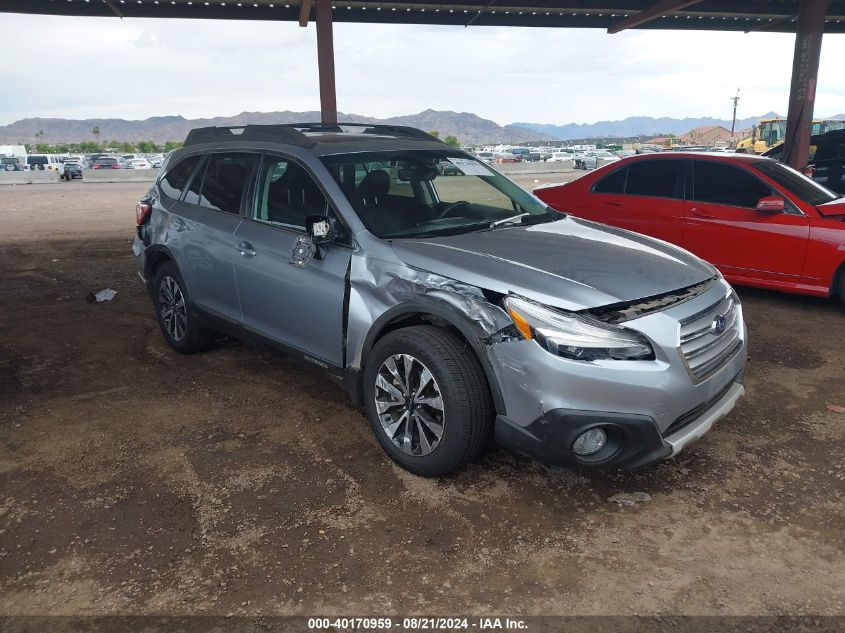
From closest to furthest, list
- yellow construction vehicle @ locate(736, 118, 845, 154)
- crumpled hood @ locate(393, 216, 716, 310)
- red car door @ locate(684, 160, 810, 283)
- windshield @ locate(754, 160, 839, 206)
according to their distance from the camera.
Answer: crumpled hood @ locate(393, 216, 716, 310)
red car door @ locate(684, 160, 810, 283)
windshield @ locate(754, 160, 839, 206)
yellow construction vehicle @ locate(736, 118, 845, 154)

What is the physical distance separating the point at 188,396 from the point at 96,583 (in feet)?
6.61

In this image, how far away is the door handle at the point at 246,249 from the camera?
421 cm

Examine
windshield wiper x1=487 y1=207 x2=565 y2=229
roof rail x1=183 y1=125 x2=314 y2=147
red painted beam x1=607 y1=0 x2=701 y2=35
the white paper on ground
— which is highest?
red painted beam x1=607 y1=0 x2=701 y2=35

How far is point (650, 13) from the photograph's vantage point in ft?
48.9

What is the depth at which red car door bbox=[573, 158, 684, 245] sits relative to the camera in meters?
Answer: 7.04

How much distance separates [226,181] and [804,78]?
14731 mm

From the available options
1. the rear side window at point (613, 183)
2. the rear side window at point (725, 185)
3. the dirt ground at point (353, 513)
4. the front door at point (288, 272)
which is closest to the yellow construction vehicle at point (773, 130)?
the rear side window at point (613, 183)

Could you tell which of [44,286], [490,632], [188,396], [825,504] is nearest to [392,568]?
[490,632]

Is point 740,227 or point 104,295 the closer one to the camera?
point 740,227

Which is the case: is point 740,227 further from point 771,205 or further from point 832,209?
point 832,209

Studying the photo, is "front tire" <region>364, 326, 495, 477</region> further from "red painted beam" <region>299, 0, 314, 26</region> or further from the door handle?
"red painted beam" <region>299, 0, 314, 26</region>

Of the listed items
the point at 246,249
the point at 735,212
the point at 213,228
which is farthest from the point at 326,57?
the point at 246,249

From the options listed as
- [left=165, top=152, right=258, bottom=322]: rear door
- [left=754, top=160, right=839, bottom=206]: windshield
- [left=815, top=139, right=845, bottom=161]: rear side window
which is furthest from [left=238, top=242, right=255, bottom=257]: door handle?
[left=815, top=139, right=845, bottom=161]: rear side window

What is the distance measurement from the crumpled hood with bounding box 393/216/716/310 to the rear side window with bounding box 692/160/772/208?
3333 millimetres
